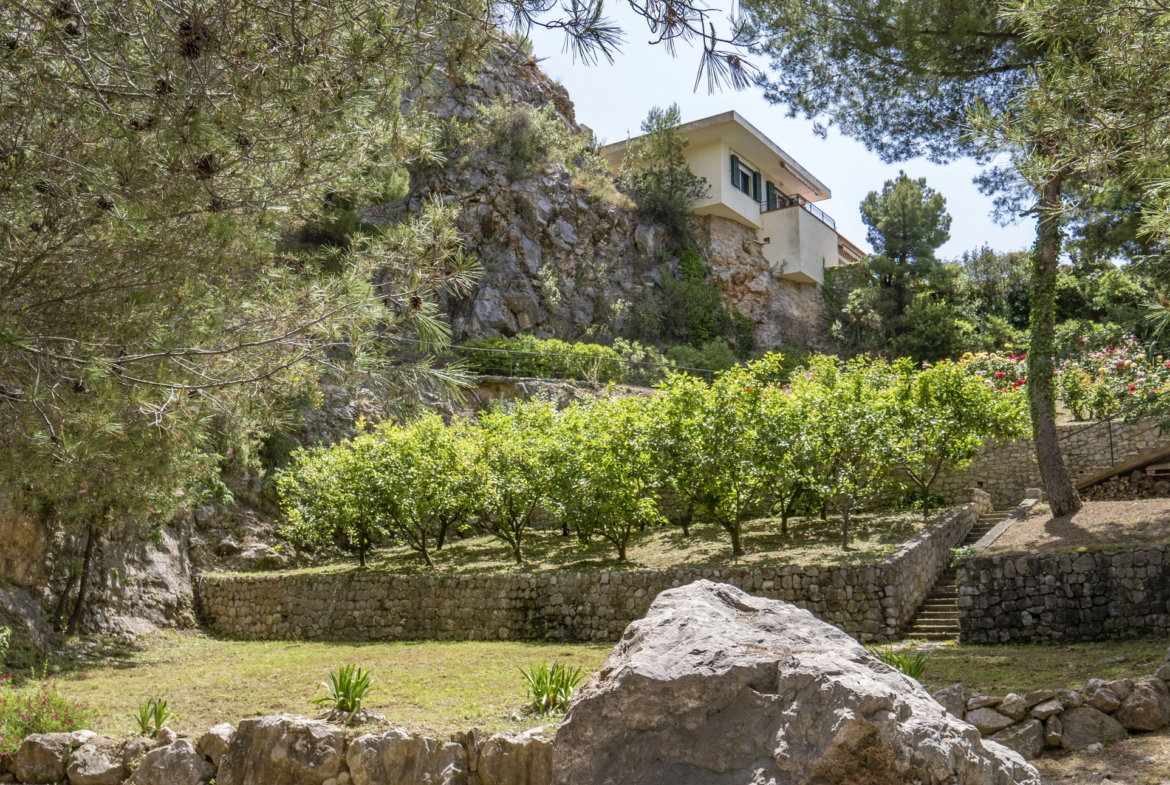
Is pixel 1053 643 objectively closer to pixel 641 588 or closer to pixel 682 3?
pixel 641 588

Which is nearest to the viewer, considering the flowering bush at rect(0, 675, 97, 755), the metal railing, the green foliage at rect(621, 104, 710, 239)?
the flowering bush at rect(0, 675, 97, 755)

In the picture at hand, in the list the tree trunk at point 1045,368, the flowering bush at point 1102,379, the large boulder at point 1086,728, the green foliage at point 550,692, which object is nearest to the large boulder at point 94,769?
the green foliage at point 550,692

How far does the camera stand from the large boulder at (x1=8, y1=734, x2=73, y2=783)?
22.4 ft

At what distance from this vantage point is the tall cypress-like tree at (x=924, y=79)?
1097cm

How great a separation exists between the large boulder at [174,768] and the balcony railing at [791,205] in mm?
31736

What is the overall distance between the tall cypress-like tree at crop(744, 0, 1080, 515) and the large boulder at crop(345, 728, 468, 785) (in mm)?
8354

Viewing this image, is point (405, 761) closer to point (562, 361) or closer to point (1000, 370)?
point (562, 361)

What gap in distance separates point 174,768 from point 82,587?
10.0 m

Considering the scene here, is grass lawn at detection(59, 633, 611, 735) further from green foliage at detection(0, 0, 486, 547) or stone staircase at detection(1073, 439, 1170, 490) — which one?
stone staircase at detection(1073, 439, 1170, 490)

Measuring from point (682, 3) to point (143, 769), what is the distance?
676 cm

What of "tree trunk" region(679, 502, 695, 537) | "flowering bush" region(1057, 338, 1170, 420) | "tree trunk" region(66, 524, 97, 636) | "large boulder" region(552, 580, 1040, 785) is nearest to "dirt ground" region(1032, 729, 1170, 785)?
"large boulder" region(552, 580, 1040, 785)

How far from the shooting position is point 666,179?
32.8 meters

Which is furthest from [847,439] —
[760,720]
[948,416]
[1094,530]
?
[760,720]

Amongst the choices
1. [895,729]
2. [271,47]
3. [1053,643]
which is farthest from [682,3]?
[1053,643]
